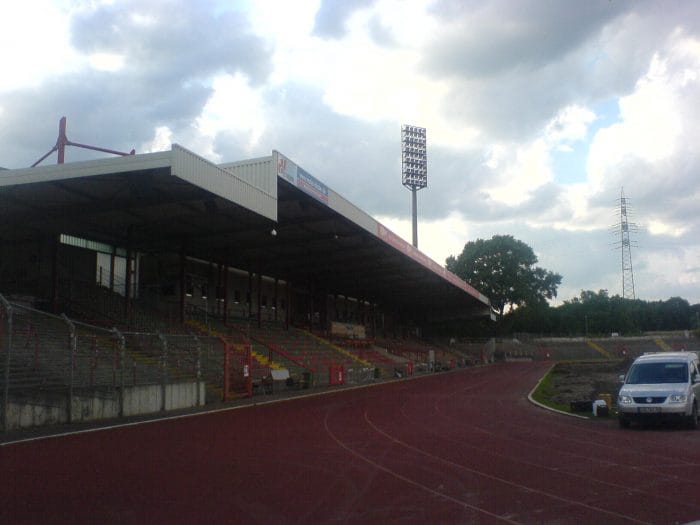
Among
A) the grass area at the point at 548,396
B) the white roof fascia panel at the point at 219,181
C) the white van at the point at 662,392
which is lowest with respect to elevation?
the grass area at the point at 548,396

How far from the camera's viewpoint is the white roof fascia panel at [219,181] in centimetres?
1984

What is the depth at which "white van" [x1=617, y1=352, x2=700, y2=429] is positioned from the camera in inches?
632

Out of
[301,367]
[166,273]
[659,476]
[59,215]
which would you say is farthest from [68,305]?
[659,476]

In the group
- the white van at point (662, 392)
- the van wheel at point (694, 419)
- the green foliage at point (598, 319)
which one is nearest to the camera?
the white van at point (662, 392)

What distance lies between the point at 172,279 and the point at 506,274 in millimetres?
64676

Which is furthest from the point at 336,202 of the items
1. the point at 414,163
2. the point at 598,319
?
the point at 598,319

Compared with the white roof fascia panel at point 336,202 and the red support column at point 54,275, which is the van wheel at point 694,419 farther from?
the red support column at point 54,275

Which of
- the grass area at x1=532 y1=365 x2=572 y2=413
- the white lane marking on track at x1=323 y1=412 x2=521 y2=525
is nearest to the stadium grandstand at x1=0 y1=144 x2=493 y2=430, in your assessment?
the white lane marking on track at x1=323 y1=412 x2=521 y2=525

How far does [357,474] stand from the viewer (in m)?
10.5

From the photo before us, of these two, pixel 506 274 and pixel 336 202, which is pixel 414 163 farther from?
pixel 336 202

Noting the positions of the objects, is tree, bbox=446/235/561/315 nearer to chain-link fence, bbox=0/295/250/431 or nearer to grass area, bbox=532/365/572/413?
grass area, bbox=532/365/572/413

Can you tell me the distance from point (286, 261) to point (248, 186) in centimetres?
2103

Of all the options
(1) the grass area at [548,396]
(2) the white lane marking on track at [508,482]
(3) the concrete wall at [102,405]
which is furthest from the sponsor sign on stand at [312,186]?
(2) the white lane marking on track at [508,482]

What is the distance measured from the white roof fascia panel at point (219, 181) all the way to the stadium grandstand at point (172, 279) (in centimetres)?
5
